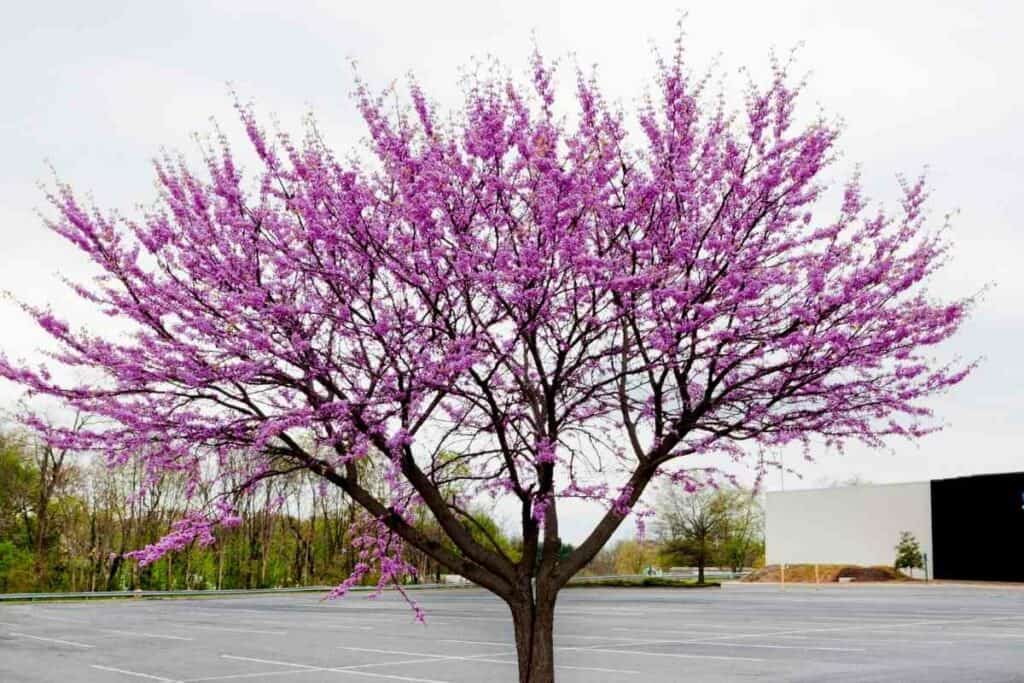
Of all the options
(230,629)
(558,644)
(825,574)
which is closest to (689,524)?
(825,574)

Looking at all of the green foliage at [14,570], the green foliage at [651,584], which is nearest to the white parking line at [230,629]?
the green foliage at [14,570]

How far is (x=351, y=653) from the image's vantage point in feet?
60.6

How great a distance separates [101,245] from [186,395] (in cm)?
124

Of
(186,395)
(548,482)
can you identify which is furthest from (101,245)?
(548,482)

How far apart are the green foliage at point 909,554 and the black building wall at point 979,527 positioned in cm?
134

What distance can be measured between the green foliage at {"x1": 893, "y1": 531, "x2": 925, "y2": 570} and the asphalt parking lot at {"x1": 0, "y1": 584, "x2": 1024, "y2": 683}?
2188 cm

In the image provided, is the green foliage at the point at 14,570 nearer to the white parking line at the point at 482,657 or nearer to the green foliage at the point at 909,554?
the white parking line at the point at 482,657

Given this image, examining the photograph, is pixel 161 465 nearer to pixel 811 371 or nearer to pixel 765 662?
pixel 811 371

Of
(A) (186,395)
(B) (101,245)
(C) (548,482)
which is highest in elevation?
(B) (101,245)

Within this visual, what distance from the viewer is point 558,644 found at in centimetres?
1944

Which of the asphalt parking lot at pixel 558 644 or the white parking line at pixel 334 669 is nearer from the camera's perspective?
the white parking line at pixel 334 669

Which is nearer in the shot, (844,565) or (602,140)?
(602,140)

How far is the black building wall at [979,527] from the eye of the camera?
168ft

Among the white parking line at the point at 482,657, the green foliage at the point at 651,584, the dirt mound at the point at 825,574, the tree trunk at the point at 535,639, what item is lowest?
the green foliage at the point at 651,584
